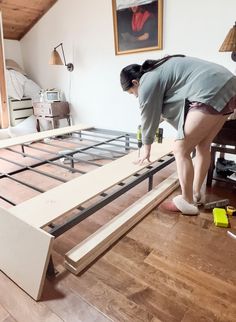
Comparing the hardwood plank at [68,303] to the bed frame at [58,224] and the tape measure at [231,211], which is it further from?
the tape measure at [231,211]

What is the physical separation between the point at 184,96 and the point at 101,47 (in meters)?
2.35

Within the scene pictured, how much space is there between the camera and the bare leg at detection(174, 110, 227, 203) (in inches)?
53.9

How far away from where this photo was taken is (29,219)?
3.99 ft

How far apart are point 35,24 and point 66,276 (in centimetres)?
406

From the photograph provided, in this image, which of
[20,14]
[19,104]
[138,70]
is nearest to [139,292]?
[138,70]

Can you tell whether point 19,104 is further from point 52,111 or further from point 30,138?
point 30,138

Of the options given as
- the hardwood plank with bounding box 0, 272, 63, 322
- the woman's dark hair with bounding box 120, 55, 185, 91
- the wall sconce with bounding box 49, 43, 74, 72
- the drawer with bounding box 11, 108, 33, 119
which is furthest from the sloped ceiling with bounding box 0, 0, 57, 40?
the hardwood plank with bounding box 0, 272, 63, 322

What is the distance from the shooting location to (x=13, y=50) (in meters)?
4.21

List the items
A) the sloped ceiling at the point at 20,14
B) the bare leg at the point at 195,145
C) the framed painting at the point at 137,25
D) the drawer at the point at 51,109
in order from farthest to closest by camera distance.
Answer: the drawer at the point at 51,109 < the sloped ceiling at the point at 20,14 < the framed painting at the point at 137,25 < the bare leg at the point at 195,145

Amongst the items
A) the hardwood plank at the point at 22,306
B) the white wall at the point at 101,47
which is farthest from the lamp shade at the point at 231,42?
the hardwood plank at the point at 22,306

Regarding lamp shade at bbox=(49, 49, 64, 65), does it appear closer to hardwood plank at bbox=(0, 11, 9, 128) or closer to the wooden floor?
hardwood plank at bbox=(0, 11, 9, 128)

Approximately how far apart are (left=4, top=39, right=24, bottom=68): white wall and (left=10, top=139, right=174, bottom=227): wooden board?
3.36 meters

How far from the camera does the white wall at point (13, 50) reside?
411 cm

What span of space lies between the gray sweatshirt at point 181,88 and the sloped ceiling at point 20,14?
9.95 feet
